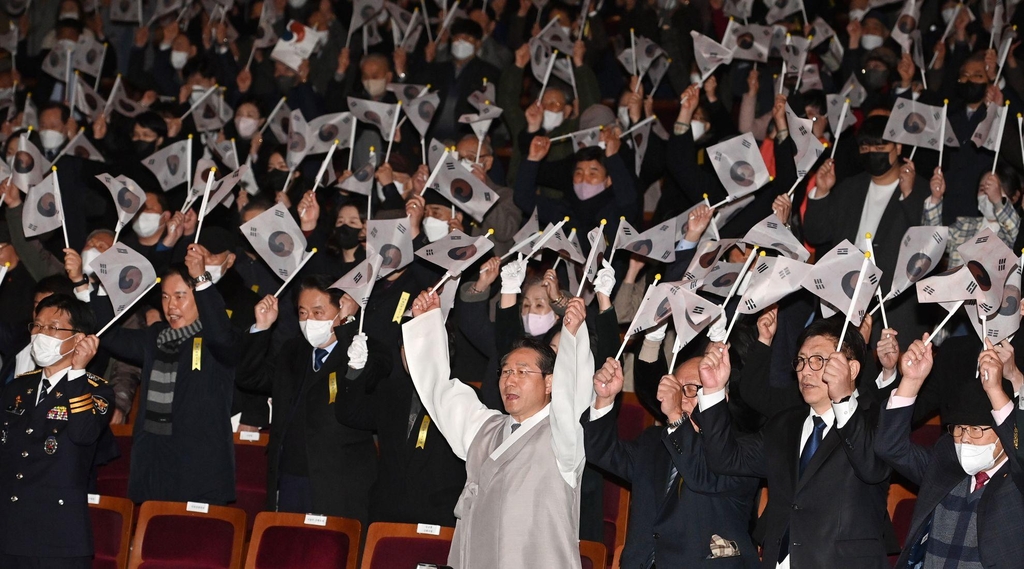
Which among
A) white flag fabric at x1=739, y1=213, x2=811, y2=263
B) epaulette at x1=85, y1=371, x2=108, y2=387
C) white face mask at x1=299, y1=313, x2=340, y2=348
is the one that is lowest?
epaulette at x1=85, y1=371, x2=108, y2=387

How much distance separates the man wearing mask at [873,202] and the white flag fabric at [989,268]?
62.3 inches

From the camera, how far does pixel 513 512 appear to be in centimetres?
454

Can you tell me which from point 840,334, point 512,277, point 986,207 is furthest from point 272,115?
point 840,334

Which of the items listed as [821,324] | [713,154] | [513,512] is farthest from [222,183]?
[821,324]

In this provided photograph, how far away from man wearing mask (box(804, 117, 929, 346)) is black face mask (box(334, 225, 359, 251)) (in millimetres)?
2527

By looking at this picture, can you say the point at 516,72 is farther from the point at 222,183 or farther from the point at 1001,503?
the point at 1001,503

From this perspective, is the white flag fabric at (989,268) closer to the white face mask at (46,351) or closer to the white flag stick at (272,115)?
the white face mask at (46,351)

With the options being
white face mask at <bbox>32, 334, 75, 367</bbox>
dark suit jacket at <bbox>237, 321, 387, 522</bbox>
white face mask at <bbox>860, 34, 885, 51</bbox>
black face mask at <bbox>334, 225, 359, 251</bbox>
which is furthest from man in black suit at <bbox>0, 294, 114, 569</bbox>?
white face mask at <bbox>860, 34, 885, 51</bbox>

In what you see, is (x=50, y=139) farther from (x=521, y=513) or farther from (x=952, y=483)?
(x=952, y=483)

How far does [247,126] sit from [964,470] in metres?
6.43

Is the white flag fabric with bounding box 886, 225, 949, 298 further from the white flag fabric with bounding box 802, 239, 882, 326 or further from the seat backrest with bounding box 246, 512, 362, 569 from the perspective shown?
the seat backrest with bounding box 246, 512, 362, 569

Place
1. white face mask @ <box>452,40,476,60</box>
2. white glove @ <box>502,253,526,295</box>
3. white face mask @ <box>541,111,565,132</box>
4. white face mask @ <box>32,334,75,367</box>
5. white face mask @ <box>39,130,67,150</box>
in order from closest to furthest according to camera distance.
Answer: white face mask @ <box>32,334,75,367</box> → white glove @ <box>502,253,526,295</box> → white face mask @ <box>541,111,565,132</box> → white face mask @ <box>39,130,67,150</box> → white face mask @ <box>452,40,476,60</box>

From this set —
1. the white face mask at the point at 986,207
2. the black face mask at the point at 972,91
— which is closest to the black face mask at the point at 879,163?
the white face mask at the point at 986,207

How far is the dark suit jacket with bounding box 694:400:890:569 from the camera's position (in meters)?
4.11
